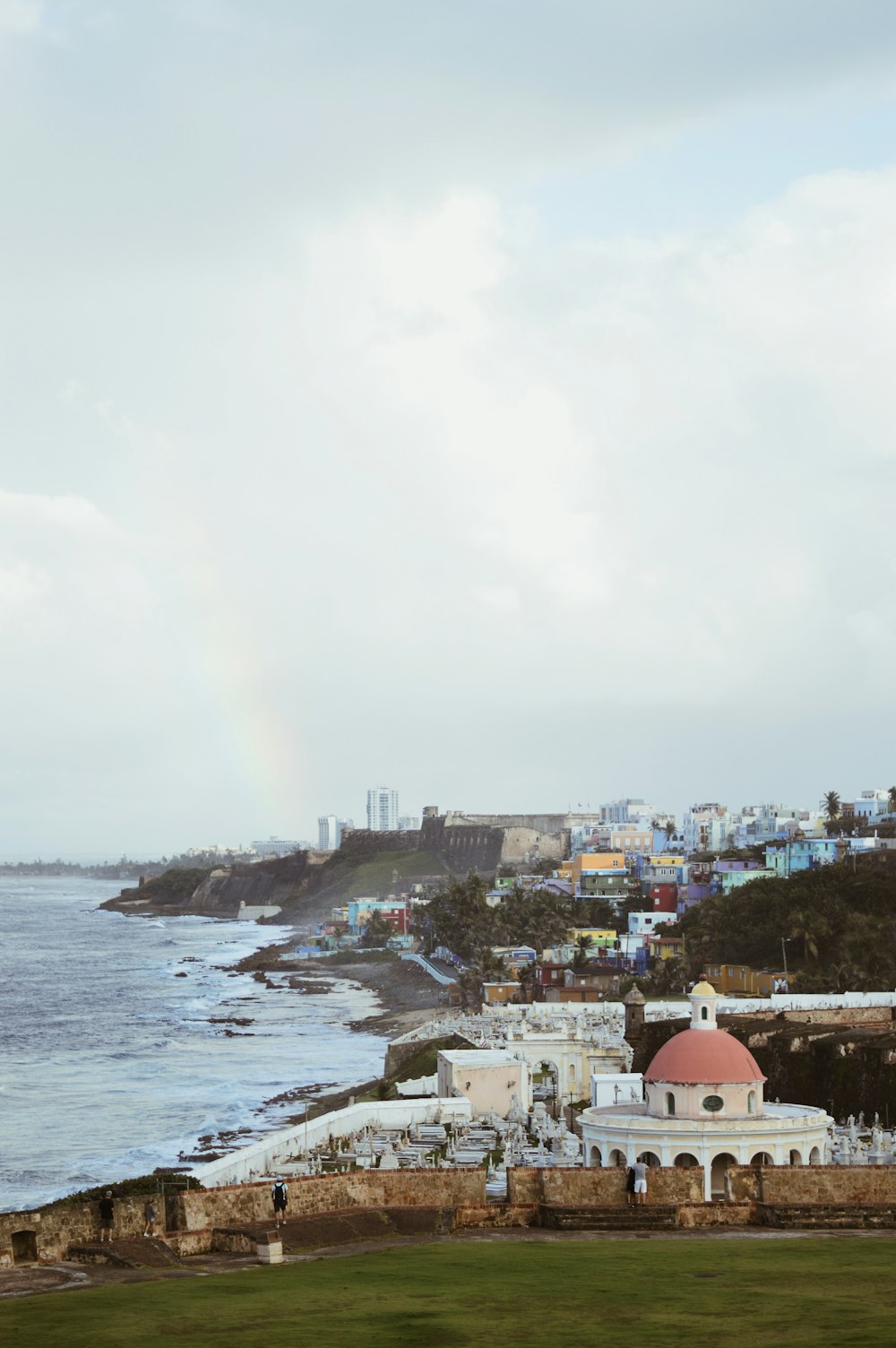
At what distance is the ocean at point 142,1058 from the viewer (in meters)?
46.2

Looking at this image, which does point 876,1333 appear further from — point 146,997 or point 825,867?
point 146,997

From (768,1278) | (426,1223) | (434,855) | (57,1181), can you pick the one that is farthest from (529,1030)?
(434,855)

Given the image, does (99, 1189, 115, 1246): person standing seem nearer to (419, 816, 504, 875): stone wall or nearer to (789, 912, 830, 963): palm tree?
(789, 912, 830, 963): palm tree

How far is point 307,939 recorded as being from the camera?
142250 millimetres

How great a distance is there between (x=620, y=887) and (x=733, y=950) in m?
34.5

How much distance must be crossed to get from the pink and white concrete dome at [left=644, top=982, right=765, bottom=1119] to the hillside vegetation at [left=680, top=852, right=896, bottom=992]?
128 ft

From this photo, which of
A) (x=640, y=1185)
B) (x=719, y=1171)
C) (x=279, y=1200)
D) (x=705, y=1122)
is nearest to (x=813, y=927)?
(x=705, y=1122)

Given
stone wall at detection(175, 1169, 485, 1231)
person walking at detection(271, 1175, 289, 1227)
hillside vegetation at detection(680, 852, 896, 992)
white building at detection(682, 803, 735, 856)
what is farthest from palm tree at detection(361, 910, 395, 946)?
person walking at detection(271, 1175, 289, 1227)

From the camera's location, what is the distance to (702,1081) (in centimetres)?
2808

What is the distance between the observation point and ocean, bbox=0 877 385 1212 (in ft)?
151

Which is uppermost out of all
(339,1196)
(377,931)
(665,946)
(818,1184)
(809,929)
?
(809,929)

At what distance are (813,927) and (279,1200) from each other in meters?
55.8

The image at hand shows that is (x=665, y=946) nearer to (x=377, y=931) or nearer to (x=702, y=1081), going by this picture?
(x=377, y=931)

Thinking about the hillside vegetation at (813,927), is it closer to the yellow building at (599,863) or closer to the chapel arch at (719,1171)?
the yellow building at (599,863)
